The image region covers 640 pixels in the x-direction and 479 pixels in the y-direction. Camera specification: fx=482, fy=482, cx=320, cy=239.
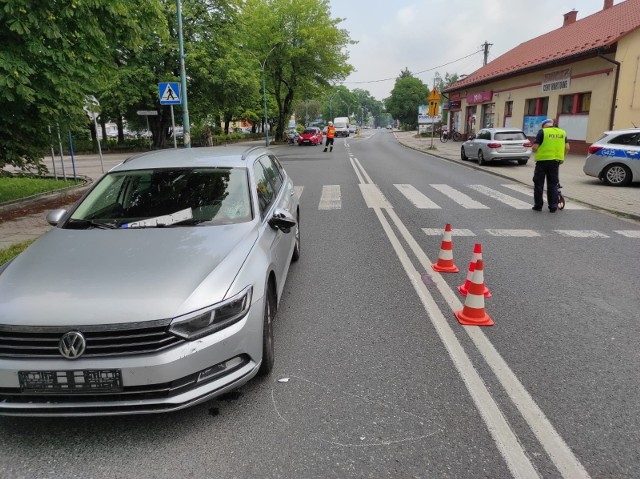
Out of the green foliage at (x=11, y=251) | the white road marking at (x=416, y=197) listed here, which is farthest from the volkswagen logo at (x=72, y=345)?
the white road marking at (x=416, y=197)

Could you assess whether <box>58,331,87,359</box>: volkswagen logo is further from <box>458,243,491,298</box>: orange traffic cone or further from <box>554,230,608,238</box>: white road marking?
<box>554,230,608,238</box>: white road marking

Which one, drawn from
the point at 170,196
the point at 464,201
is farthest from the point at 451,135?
the point at 170,196

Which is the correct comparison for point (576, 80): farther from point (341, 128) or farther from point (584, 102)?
point (341, 128)

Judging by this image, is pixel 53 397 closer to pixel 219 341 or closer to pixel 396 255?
pixel 219 341

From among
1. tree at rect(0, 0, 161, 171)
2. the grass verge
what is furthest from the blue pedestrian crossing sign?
tree at rect(0, 0, 161, 171)

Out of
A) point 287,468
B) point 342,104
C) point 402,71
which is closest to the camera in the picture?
point 287,468

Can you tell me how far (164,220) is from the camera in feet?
13.0

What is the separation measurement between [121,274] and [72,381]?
68 cm

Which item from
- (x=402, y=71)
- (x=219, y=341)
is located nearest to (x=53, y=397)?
(x=219, y=341)

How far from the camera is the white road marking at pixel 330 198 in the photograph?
1088cm

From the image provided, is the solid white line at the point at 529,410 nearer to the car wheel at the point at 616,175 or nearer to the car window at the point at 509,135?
the car wheel at the point at 616,175

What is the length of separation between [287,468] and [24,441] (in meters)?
1.53

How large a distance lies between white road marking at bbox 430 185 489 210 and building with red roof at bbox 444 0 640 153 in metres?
12.4

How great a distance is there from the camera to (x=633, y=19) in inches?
879
